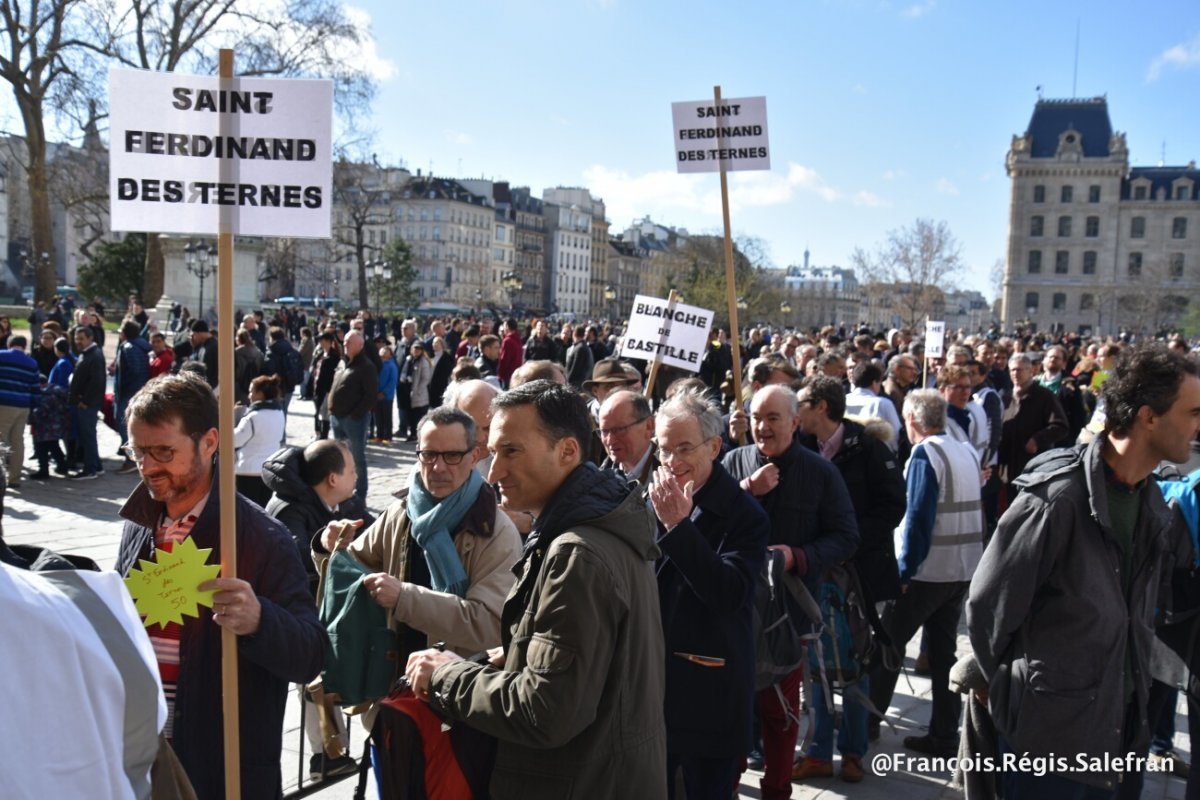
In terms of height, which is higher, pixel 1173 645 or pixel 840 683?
pixel 1173 645

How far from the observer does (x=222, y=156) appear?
2863mm

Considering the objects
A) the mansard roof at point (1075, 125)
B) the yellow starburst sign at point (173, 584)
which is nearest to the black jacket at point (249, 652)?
the yellow starburst sign at point (173, 584)

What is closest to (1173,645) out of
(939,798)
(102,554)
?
(939,798)

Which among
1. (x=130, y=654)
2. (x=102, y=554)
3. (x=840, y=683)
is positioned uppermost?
(x=130, y=654)

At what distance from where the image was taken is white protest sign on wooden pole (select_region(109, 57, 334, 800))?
2.79 metres

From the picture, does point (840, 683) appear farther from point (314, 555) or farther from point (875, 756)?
point (314, 555)

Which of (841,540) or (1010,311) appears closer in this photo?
(841,540)

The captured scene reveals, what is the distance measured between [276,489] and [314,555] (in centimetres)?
72

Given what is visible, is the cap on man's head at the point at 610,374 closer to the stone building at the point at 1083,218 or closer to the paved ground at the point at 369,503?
the paved ground at the point at 369,503

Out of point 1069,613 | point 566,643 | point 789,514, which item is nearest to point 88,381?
point 789,514

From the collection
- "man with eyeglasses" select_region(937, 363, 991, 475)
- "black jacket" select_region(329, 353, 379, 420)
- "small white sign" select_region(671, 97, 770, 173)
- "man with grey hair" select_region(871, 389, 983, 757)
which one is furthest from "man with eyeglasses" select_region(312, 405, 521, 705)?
"black jacket" select_region(329, 353, 379, 420)

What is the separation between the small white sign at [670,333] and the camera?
298 inches

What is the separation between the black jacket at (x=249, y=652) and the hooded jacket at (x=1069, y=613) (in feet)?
6.68

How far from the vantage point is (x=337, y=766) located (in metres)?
3.98
